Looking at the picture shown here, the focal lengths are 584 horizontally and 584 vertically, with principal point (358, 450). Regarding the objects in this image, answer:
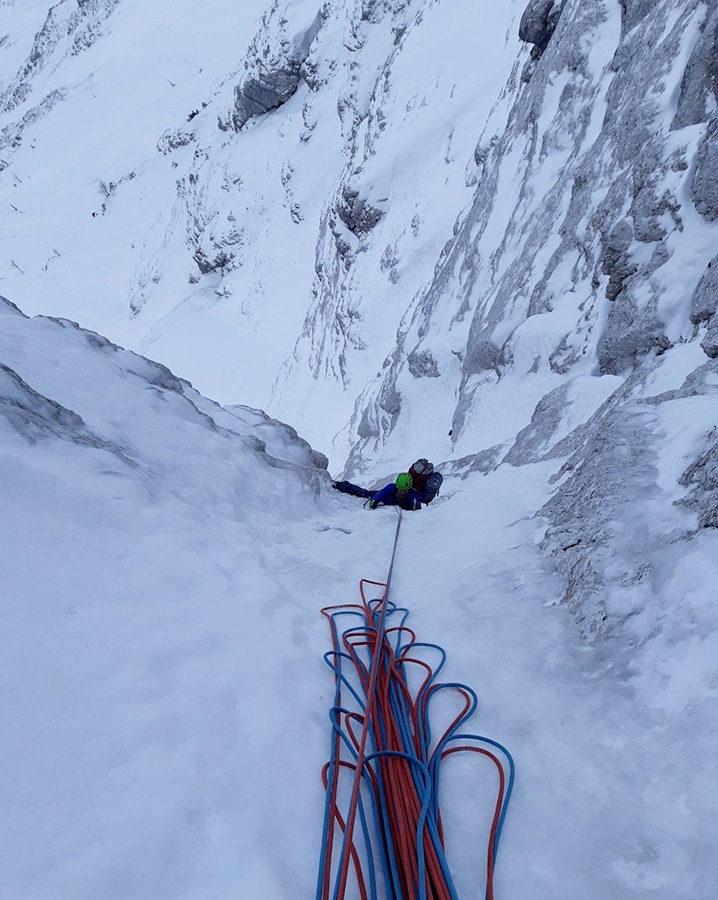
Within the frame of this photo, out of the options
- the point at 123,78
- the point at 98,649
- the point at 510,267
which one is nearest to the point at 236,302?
the point at 510,267

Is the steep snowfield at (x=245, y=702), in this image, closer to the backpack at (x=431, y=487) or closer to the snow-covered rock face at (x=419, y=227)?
the snow-covered rock face at (x=419, y=227)

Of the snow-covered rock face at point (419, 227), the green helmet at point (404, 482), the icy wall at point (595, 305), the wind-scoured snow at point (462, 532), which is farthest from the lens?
the snow-covered rock face at point (419, 227)

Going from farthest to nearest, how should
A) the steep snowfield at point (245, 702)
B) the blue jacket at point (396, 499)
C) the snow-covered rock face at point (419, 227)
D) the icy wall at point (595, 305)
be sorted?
the snow-covered rock face at point (419, 227) → the blue jacket at point (396, 499) → the icy wall at point (595, 305) → the steep snowfield at point (245, 702)

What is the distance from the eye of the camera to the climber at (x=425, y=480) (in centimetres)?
777

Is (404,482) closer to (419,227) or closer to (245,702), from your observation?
(245,702)

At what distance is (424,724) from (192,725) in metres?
1.05

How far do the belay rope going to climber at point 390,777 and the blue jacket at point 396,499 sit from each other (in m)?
4.20

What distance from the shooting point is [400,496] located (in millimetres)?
7680

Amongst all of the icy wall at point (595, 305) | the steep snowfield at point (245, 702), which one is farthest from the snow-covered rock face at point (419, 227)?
the steep snowfield at point (245, 702)

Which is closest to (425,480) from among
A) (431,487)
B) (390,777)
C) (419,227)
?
(431,487)

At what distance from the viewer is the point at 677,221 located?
8.25 meters

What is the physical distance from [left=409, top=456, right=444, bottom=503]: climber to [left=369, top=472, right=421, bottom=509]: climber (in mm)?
110

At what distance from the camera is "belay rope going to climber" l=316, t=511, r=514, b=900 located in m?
1.97

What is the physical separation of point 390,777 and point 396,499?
551 cm
